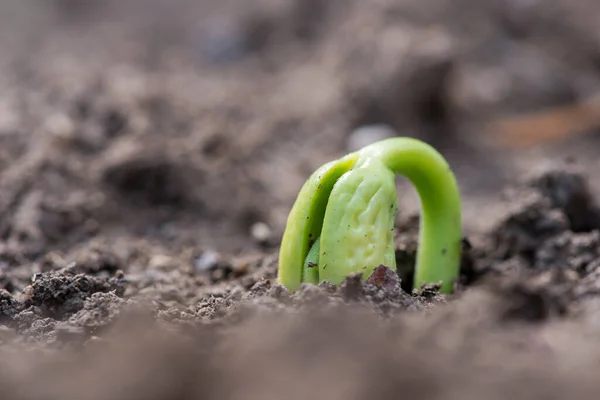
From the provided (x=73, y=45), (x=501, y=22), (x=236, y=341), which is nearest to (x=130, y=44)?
(x=73, y=45)

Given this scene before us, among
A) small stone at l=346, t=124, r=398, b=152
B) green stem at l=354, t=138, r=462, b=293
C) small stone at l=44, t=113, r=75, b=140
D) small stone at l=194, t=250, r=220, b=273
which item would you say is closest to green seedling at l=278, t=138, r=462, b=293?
green stem at l=354, t=138, r=462, b=293

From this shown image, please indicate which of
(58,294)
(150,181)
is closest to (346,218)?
(58,294)

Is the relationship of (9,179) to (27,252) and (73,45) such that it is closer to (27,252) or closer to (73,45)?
(27,252)

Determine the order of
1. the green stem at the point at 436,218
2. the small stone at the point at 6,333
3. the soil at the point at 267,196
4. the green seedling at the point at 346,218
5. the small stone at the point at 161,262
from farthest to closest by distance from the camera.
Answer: the small stone at the point at 161,262 → the green stem at the point at 436,218 → the green seedling at the point at 346,218 → the small stone at the point at 6,333 → the soil at the point at 267,196

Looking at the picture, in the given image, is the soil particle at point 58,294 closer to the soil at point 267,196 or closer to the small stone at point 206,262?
the soil at point 267,196

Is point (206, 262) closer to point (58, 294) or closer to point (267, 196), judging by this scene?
point (58, 294)

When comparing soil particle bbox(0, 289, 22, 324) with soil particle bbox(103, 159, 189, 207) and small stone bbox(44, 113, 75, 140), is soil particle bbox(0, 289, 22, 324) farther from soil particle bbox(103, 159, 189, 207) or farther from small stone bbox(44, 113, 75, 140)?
small stone bbox(44, 113, 75, 140)

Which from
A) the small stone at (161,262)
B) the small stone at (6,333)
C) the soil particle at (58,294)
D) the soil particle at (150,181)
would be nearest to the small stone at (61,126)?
the soil particle at (150,181)
